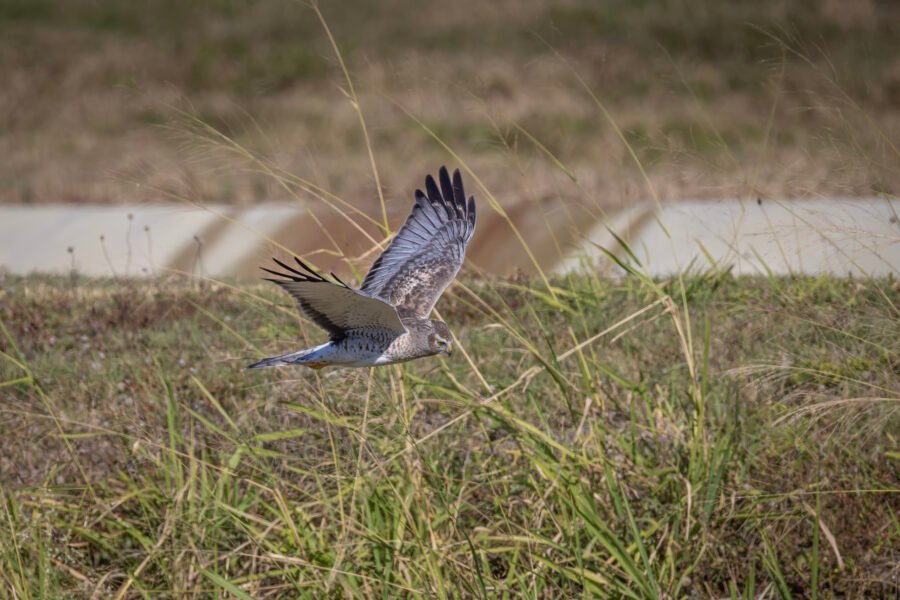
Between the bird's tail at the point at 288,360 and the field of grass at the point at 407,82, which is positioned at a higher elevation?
the field of grass at the point at 407,82

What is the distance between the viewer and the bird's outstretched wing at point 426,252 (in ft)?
13.9

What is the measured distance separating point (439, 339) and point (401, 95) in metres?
8.82

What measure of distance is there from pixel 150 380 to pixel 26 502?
86 cm

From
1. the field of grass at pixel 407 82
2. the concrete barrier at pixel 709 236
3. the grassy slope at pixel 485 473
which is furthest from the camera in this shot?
the field of grass at pixel 407 82

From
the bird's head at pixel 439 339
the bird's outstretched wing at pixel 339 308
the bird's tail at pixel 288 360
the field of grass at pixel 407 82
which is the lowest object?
the bird's tail at pixel 288 360

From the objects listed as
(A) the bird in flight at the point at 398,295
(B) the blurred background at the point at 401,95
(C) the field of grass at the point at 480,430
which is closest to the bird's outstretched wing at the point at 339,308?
(A) the bird in flight at the point at 398,295

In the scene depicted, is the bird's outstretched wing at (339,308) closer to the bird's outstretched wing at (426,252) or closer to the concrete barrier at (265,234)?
the bird's outstretched wing at (426,252)

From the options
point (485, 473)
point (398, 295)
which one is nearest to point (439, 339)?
point (398, 295)

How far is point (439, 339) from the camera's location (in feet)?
13.2

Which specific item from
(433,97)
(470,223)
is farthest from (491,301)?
(433,97)

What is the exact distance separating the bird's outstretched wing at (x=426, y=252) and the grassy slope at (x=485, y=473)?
0.16 metres

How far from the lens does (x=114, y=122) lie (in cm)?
1274

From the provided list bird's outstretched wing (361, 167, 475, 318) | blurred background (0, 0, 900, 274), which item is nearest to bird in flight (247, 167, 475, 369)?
bird's outstretched wing (361, 167, 475, 318)

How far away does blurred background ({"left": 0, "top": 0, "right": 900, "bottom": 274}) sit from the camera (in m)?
9.12
